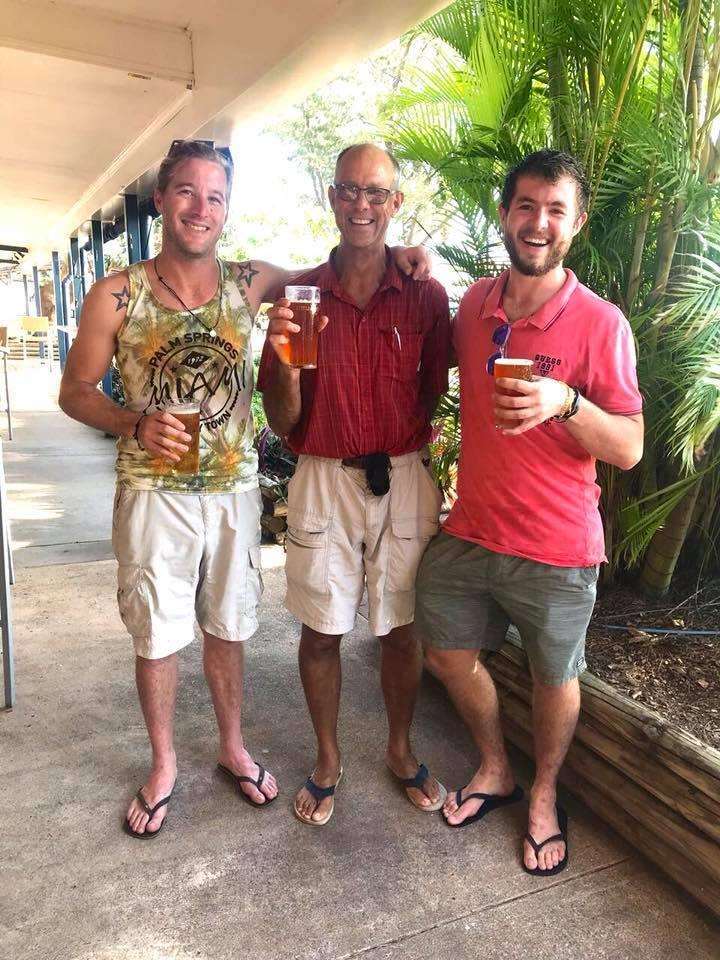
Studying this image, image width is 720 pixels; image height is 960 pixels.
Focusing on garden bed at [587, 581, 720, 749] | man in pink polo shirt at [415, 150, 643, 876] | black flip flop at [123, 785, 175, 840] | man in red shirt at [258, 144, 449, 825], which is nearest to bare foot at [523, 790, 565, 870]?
man in pink polo shirt at [415, 150, 643, 876]

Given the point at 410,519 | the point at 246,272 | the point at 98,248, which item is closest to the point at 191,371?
the point at 246,272

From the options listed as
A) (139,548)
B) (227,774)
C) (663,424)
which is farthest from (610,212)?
(227,774)

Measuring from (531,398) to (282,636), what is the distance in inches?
91.7

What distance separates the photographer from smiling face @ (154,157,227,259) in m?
2.03

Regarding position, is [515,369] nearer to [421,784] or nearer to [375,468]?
[375,468]

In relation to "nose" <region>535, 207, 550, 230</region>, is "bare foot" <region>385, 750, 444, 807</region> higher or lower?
lower

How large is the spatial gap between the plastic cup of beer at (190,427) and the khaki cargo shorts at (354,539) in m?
0.37

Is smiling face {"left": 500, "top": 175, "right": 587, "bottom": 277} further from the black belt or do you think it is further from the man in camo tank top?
the black belt

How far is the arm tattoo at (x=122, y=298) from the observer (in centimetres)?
204

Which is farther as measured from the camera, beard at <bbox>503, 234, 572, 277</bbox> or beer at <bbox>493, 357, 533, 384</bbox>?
beard at <bbox>503, 234, 572, 277</bbox>

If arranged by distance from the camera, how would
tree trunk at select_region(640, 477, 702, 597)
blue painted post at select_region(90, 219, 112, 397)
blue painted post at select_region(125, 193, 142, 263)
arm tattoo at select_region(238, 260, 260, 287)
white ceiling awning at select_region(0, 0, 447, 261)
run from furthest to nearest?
blue painted post at select_region(90, 219, 112, 397) < blue painted post at select_region(125, 193, 142, 263) < white ceiling awning at select_region(0, 0, 447, 261) < tree trunk at select_region(640, 477, 702, 597) < arm tattoo at select_region(238, 260, 260, 287)

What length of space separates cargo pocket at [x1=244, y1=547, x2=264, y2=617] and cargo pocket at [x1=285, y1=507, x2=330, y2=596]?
0.17 m

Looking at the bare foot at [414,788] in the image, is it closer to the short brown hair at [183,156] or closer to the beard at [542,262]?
the beard at [542,262]

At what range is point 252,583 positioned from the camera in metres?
2.31
